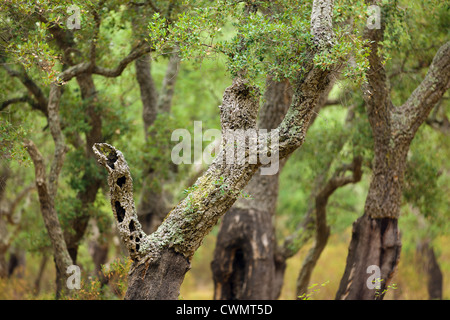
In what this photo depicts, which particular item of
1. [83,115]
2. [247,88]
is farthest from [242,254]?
[247,88]

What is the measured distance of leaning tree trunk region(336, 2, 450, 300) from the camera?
9.84 metres

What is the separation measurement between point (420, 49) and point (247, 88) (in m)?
5.53

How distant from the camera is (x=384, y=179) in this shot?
10.1 metres

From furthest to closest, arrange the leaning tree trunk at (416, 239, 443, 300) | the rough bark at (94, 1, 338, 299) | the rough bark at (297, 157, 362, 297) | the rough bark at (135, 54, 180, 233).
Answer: the leaning tree trunk at (416, 239, 443, 300) < the rough bark at (135, 54, 180, 233) < the rough bark at (297, 157, 362, 297) < the rough bark at (94, 1, 338, 299)

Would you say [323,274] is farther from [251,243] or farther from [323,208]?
[251,243]

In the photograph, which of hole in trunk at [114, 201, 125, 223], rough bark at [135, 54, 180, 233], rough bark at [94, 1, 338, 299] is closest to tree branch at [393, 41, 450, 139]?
rough bark at [94, 1, 338, 299]

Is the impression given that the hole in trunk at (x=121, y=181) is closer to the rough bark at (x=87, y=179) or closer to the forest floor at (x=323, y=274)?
the rough bark at (x=87, y=179)

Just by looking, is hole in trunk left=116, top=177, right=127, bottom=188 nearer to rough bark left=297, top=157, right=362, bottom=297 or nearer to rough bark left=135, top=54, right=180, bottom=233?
rough bark left=135, top=54, right=180, bottom=233

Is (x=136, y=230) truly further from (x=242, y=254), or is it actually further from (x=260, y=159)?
(x=242, y=254)

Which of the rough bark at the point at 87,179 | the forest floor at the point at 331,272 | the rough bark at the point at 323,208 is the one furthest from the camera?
the forest floor at the point at 331,272

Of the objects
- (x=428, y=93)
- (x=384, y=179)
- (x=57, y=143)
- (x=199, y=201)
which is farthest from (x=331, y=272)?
(x=199, y=201)

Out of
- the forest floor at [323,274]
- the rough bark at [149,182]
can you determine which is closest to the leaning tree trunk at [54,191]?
the rough bark at [149,182]

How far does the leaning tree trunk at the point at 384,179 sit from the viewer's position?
9836mm

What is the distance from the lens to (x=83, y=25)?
8953mm
